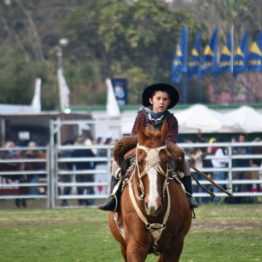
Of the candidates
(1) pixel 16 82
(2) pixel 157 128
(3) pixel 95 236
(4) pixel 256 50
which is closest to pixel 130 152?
(2) pixel 157 128

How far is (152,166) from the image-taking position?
387 inches

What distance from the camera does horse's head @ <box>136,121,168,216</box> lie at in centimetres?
970

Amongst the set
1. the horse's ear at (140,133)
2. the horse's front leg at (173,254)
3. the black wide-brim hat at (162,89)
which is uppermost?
the black wide-brim hat at (162,89)

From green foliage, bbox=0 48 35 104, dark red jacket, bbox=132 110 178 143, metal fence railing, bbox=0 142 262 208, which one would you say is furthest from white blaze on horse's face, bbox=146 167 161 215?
green foliage, bbox=0 48 35 104

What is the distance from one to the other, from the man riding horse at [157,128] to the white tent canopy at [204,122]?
16917 millimetres

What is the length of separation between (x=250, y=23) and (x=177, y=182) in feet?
173

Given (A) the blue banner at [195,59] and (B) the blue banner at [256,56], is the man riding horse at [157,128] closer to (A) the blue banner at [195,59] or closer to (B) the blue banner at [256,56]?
(B) the blue banner at [256,56]

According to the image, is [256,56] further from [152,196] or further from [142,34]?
[152,196]

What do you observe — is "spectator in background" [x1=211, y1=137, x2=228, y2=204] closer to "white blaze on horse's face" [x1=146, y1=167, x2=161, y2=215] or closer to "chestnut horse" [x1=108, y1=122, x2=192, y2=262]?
"chestnut horse" [x1=108, y1=122, x2=192, y2=262]

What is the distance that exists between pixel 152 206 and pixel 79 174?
55.5ft

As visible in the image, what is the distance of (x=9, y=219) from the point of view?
21797 millimetres

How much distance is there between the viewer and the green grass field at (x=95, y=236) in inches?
561

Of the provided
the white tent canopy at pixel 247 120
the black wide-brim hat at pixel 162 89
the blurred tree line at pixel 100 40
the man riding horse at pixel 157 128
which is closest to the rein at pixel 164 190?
the man riding horse at pixel 157 128

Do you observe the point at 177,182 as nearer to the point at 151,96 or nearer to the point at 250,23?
the point at 151,96
